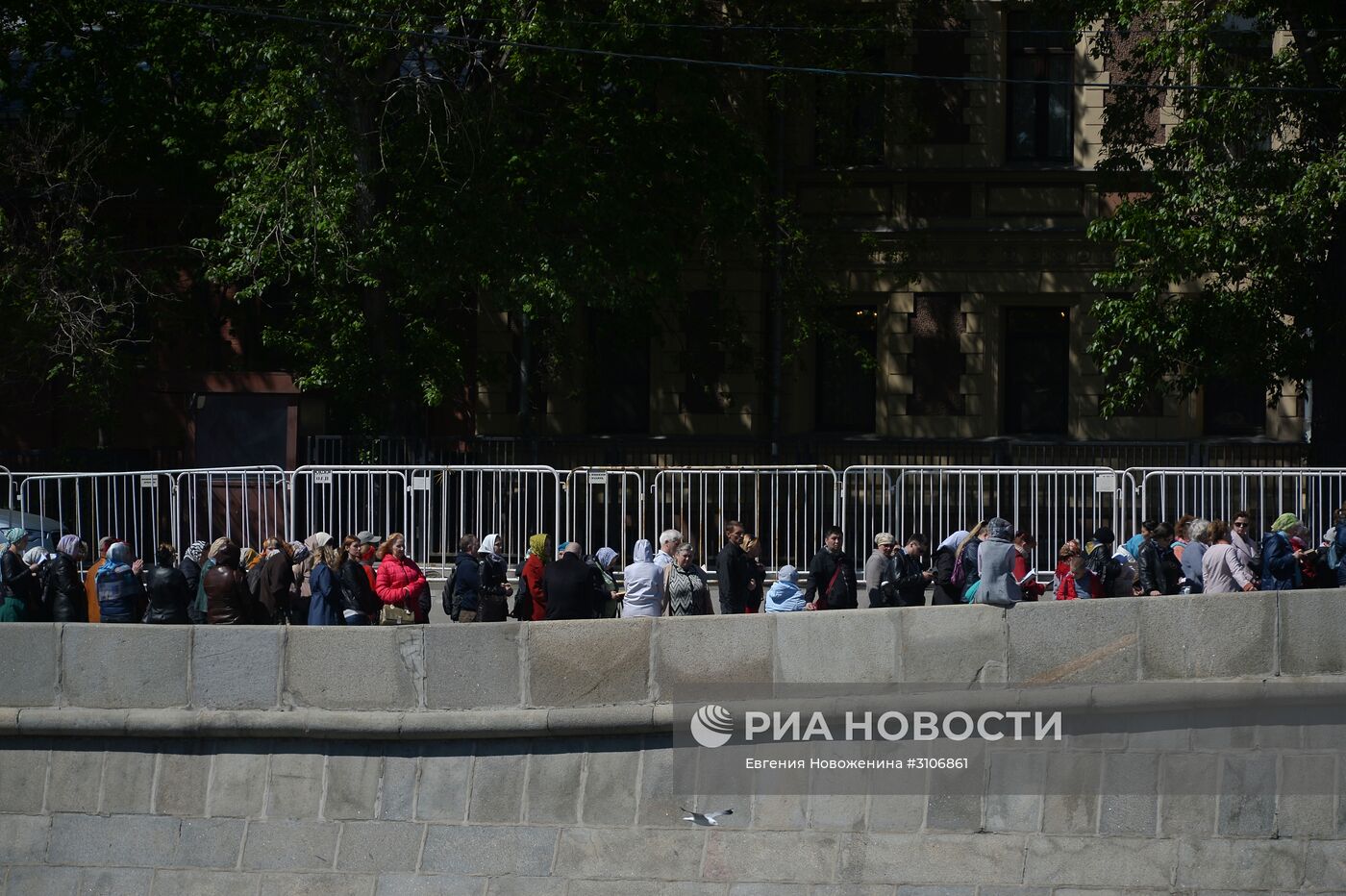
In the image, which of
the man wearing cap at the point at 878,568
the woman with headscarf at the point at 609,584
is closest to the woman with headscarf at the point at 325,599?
the woman with headscarf at the point at 609,584

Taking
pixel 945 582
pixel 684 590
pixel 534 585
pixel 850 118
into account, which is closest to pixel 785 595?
pixel 684 590

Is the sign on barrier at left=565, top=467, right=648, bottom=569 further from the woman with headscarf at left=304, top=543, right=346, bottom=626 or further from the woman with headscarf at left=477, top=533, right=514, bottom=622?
the woman with headscarf at left=304, top=543, right=346, bottom=626

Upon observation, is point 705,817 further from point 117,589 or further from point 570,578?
point 117,589

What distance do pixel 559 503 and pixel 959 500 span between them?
4250 mm

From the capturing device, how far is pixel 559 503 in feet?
55.8

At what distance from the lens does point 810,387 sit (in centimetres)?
2680

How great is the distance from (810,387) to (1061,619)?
1746cm

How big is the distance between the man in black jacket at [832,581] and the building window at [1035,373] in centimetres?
1275

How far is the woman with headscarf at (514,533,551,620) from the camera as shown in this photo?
13.8 meters

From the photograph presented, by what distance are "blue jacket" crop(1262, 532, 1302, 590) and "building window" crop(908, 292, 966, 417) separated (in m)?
12.6

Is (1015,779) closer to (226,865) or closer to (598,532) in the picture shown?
(226,865)

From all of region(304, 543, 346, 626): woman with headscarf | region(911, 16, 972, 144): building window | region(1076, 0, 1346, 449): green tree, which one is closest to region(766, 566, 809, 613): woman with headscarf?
region(304, 543, 346, 626): woman with headscarf

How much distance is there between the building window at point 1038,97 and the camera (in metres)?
25.3

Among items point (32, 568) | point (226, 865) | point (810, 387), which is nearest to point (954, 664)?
point (226, 865)
